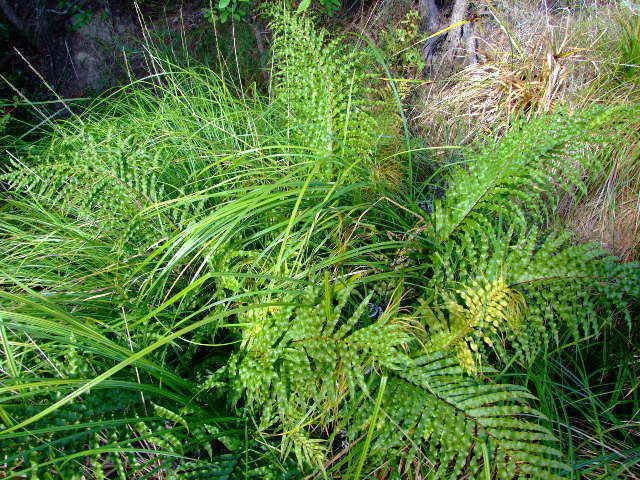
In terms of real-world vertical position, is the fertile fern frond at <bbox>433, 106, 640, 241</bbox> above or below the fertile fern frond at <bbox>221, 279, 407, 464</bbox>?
above

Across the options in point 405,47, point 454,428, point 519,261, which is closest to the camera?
point 454,428

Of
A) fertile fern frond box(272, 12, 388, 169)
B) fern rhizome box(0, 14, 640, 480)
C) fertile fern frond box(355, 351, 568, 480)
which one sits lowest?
fertile fern frond box(355, 351, 568, 480)

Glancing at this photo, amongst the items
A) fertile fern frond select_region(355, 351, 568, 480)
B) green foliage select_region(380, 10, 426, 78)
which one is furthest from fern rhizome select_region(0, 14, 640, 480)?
green foliage select_region(380, 10, 426, 78)

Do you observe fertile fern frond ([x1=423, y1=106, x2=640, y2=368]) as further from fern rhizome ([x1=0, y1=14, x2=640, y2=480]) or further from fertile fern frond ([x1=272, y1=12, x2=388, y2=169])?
fertile fern frond ([x1=272, y1=12, x2=388, y2=169])

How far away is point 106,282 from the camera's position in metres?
1.60

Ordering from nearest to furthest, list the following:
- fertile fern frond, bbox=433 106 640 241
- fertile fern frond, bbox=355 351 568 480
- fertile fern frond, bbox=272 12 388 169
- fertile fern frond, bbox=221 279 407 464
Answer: fertile fern frond, bbox=355 351 568 480, fertile fern frond, bbox=221 279 407 464, fertile fern frond, bbox=433 106 640 241, fertile fern frond, bbox=272 12 388 169

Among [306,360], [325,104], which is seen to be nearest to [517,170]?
[325,104]

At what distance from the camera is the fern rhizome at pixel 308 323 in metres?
1.13

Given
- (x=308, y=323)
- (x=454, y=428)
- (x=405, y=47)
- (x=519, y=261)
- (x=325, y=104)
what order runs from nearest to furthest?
(x=454, y=428) < (x=308, y=323) < (x=519, y=261) < (x=325, y=104) < (x=405, y=47)

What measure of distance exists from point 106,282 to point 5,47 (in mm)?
3605

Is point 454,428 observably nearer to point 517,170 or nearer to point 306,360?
point 306,360

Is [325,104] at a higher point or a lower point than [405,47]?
lower

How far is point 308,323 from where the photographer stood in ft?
4.04

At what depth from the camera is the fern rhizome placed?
44.5 inches
